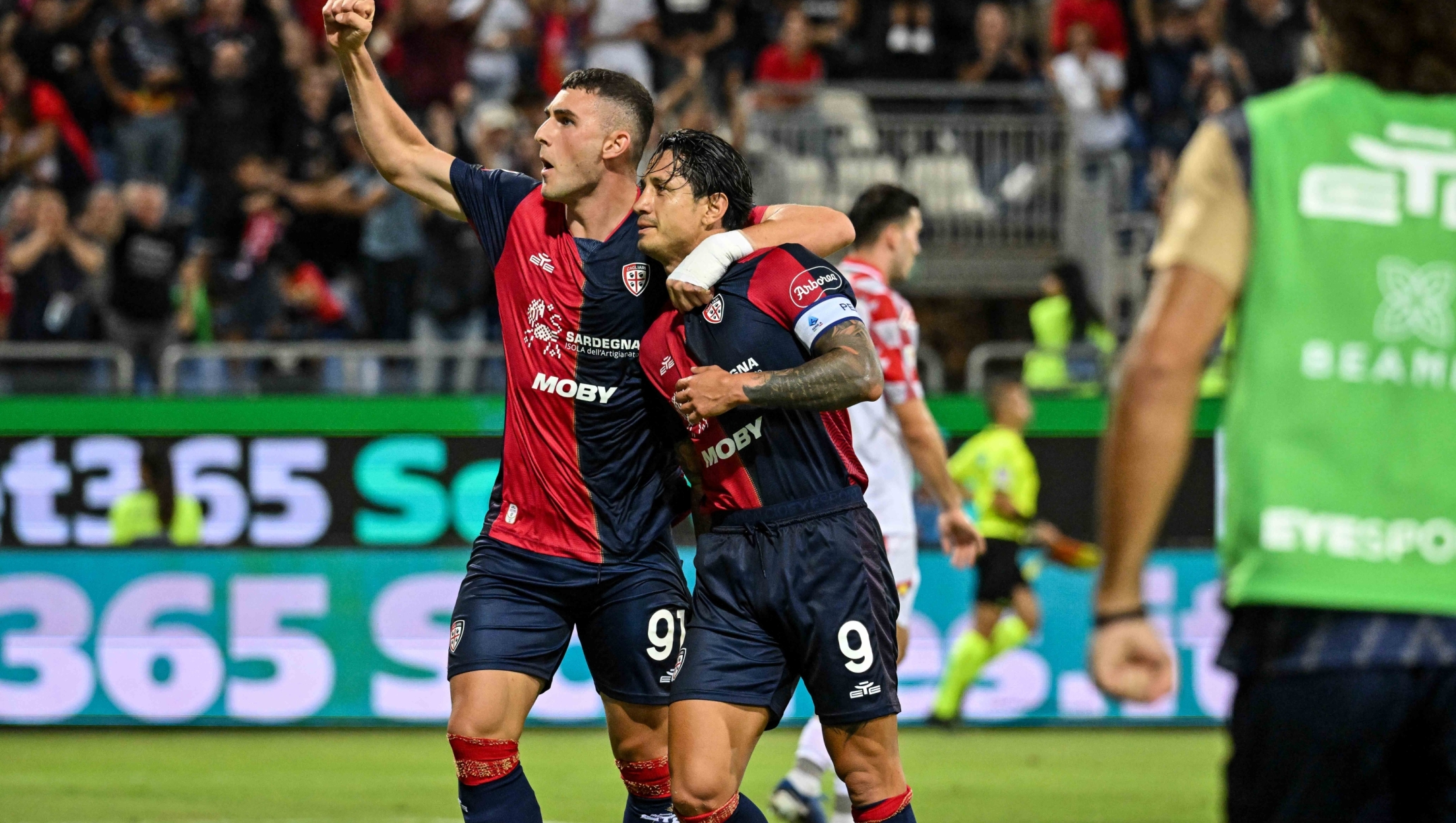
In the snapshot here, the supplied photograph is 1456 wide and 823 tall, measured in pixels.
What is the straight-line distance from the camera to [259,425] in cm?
1078

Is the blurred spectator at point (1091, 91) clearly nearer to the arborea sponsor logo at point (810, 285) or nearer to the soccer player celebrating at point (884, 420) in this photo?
the soccer player celebrating at point (884, 420)

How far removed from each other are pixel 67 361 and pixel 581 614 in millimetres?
7069

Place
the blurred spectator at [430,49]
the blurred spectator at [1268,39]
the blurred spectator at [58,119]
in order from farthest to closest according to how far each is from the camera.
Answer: the blurred spectator at [1268,39] → the blurred spectator at [430,49] → the blurred spectator at [58,119]

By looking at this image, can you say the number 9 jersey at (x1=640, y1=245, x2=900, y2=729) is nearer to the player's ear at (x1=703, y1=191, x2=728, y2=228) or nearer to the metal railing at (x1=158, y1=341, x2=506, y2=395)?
the player's ear at (x1=703, y1=191, x2=728, y2=228)

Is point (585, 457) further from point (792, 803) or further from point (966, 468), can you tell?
point (966, 468)

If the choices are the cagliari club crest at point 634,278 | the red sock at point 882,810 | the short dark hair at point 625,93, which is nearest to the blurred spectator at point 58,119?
the short dark hair at point 625,93

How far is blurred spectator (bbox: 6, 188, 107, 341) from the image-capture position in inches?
482

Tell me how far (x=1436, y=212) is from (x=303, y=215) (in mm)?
11905

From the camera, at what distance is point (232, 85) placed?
46.0ft

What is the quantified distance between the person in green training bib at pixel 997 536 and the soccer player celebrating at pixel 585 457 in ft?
17.9

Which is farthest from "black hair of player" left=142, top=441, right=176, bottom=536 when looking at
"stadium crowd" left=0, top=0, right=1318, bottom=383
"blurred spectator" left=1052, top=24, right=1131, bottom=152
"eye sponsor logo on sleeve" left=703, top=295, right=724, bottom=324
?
"blurred spectator" left=1052, top=24, right=1131, bottom=152

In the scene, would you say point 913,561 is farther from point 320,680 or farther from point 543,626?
point 320,680

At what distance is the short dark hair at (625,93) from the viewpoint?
5.41 m

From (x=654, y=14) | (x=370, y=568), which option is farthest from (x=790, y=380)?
(x=654, y=14)
